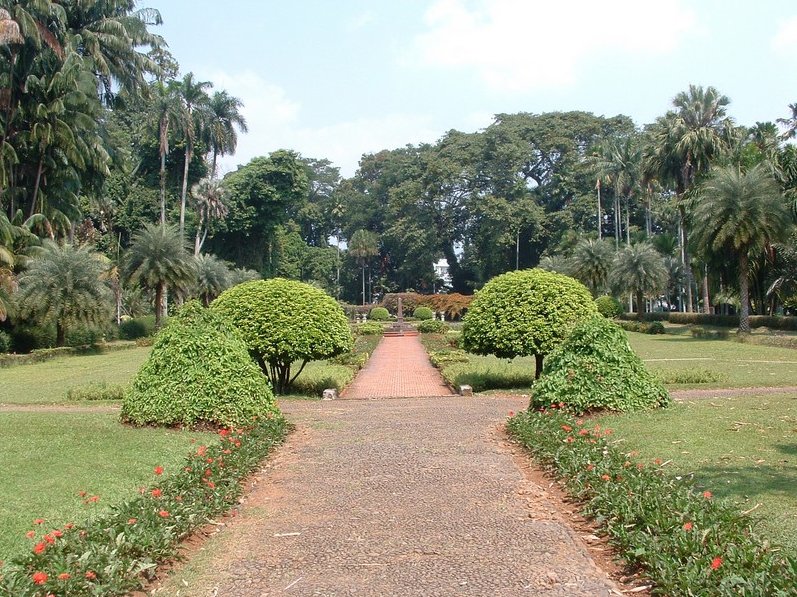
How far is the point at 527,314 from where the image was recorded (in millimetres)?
17391

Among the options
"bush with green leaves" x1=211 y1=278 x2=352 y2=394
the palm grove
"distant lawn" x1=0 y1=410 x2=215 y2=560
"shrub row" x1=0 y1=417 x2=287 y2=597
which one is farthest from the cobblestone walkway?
the palm grove

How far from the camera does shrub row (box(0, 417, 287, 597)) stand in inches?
175

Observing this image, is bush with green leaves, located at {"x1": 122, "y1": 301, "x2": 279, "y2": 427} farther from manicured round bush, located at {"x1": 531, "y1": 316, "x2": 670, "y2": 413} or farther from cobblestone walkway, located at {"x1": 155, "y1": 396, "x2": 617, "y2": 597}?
manicured round bush, located at {"x1": 531, "y1": 316, "x2": 670, "y2": 413}

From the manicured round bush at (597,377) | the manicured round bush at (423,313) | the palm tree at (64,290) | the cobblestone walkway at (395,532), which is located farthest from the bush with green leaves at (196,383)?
the manicured round bush at (423,313)

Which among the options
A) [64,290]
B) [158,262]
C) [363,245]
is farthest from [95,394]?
[363,245]

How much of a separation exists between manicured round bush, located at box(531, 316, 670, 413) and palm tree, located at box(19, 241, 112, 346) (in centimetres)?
2540

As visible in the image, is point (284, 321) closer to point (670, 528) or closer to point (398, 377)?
point (398, 377)

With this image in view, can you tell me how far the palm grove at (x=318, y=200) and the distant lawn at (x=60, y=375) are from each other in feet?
8.35

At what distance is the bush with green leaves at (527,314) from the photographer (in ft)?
56.5

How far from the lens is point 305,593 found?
477cm

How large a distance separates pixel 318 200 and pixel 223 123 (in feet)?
119

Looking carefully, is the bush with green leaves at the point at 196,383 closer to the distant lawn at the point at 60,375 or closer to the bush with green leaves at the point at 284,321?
the bush with green leaves at the point at 284,321

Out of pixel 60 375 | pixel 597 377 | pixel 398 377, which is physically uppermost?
pixel 597 377

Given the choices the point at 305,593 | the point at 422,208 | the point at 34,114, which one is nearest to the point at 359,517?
the point at 305,593
